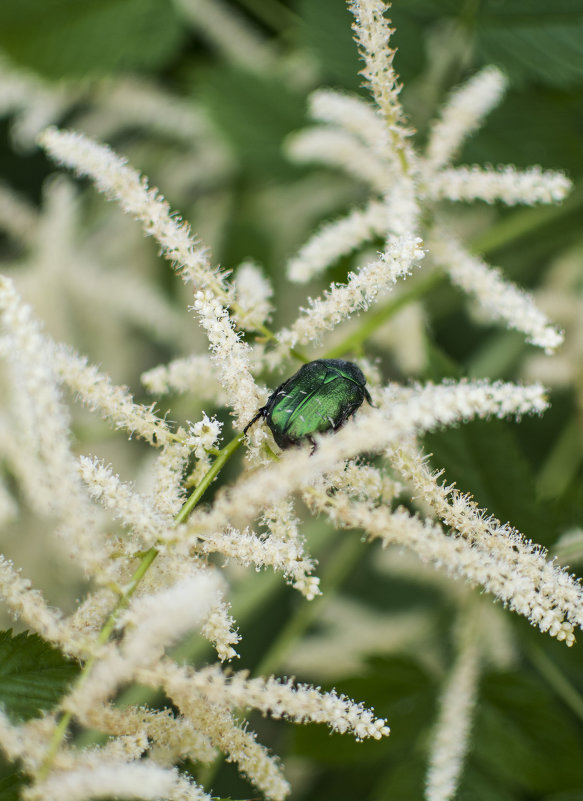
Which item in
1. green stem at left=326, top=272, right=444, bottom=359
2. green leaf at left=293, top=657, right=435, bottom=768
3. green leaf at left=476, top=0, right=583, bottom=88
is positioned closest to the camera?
green stem at left=326, top=272, right=444, bottom=359

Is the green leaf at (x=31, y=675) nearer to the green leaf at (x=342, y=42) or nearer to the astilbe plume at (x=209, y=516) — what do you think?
the astilbe plume at (x=209, y=516)

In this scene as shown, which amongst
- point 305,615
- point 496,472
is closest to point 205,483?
point 496,472

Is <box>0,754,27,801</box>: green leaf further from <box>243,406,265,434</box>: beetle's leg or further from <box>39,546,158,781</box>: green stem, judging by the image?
<box>243,406,265,434</box>: beetle's leg

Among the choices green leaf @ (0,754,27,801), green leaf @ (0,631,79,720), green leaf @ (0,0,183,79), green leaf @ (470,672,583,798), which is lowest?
green leaf @ (0,754,27,801)

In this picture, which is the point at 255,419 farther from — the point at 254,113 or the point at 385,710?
the point at 254,113

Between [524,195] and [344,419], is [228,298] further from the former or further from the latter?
[524,195]

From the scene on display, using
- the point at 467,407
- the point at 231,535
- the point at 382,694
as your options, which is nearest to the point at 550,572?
the point at 467,407

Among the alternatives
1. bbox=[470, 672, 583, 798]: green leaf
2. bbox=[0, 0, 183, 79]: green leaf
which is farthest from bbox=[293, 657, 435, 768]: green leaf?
bbox=[0, 0, 183, 79]: green leaf
